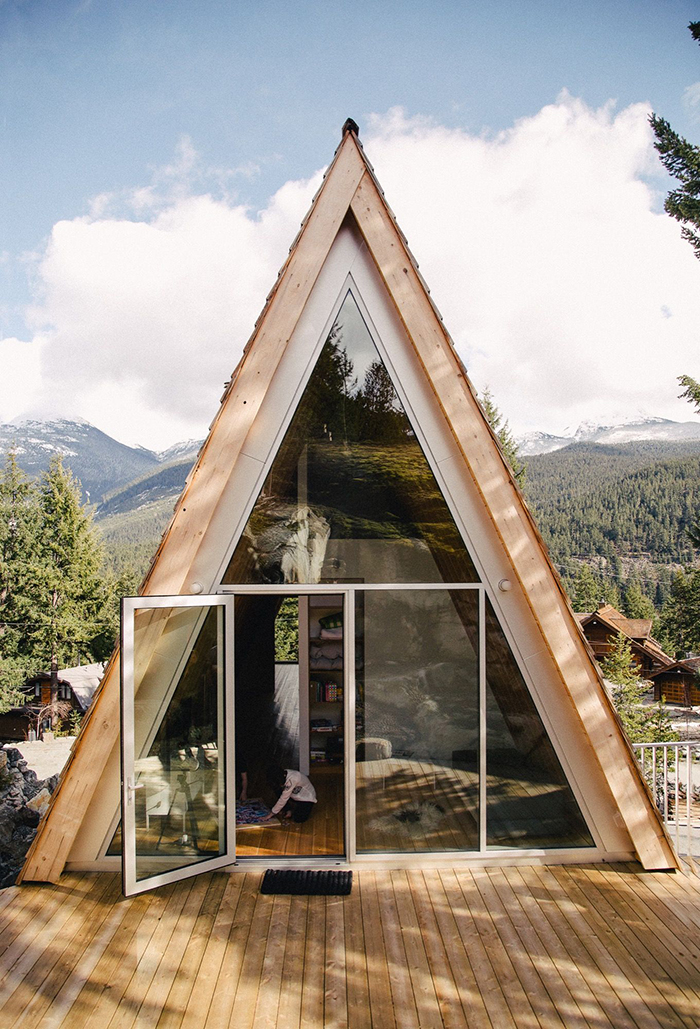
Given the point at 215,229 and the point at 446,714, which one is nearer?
the point at 446,714

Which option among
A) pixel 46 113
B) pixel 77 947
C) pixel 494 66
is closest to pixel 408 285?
pixel 77 947

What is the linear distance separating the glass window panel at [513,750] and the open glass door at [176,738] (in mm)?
1923

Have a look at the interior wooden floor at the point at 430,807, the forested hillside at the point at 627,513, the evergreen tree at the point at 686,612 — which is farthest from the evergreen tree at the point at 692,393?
the forested hillside at the point at 627,513

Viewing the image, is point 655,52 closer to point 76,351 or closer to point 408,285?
point 408,285

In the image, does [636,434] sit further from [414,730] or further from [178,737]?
[178,737]

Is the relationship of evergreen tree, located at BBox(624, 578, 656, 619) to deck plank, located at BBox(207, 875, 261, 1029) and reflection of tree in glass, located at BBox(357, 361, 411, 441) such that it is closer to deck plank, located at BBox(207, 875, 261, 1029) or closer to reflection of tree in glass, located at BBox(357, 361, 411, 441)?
reflection of tree in glass, located at BBox(357, 361, 411, 441)

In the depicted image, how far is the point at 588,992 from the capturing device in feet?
10.8

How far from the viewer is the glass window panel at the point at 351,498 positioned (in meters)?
4.70

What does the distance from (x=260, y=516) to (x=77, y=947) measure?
288cm

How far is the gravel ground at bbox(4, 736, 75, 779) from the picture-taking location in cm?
1817

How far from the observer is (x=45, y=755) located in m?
20.4

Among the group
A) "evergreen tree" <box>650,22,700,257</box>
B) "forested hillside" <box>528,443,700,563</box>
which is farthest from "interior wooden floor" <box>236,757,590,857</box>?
"forested hillside" <box>528,443,700,563</box>

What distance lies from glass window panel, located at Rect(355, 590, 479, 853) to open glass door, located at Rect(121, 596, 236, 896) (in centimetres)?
100

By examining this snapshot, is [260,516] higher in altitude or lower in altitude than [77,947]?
higher
